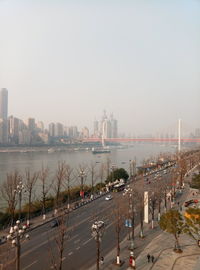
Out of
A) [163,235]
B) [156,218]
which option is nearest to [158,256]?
[163,235]

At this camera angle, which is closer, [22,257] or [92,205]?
[22,257]

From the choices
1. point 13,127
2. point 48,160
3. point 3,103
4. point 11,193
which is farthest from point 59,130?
point 11,193

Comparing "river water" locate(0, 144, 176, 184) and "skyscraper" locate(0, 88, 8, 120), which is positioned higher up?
"skyscraper" locate(0, 88, 8, 120)

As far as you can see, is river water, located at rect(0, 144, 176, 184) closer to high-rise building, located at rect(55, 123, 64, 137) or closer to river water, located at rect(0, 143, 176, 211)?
river water, located at rect(0, 143, 176, 211)

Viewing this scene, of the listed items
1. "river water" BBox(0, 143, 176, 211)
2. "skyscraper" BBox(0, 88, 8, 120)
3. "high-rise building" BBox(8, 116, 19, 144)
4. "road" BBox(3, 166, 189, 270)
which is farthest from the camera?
"skyscraper" BBox(0, 88, 8, 120)

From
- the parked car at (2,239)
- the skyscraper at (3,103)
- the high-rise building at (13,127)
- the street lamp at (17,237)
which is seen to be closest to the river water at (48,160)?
the parked car at (2,239)

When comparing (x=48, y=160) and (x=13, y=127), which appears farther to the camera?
(x=13, y=127)

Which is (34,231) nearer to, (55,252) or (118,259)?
(55,252)

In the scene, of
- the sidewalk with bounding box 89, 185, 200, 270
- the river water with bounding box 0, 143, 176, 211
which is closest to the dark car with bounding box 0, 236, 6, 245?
the sidewalk with bounding box 89, 185, 200, 270

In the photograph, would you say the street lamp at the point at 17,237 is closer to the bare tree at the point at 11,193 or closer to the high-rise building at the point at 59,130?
the bare tree at the point at 11,193

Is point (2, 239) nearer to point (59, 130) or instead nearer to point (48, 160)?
point (48, 160)

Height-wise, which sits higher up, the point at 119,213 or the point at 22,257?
the point at 119,213
